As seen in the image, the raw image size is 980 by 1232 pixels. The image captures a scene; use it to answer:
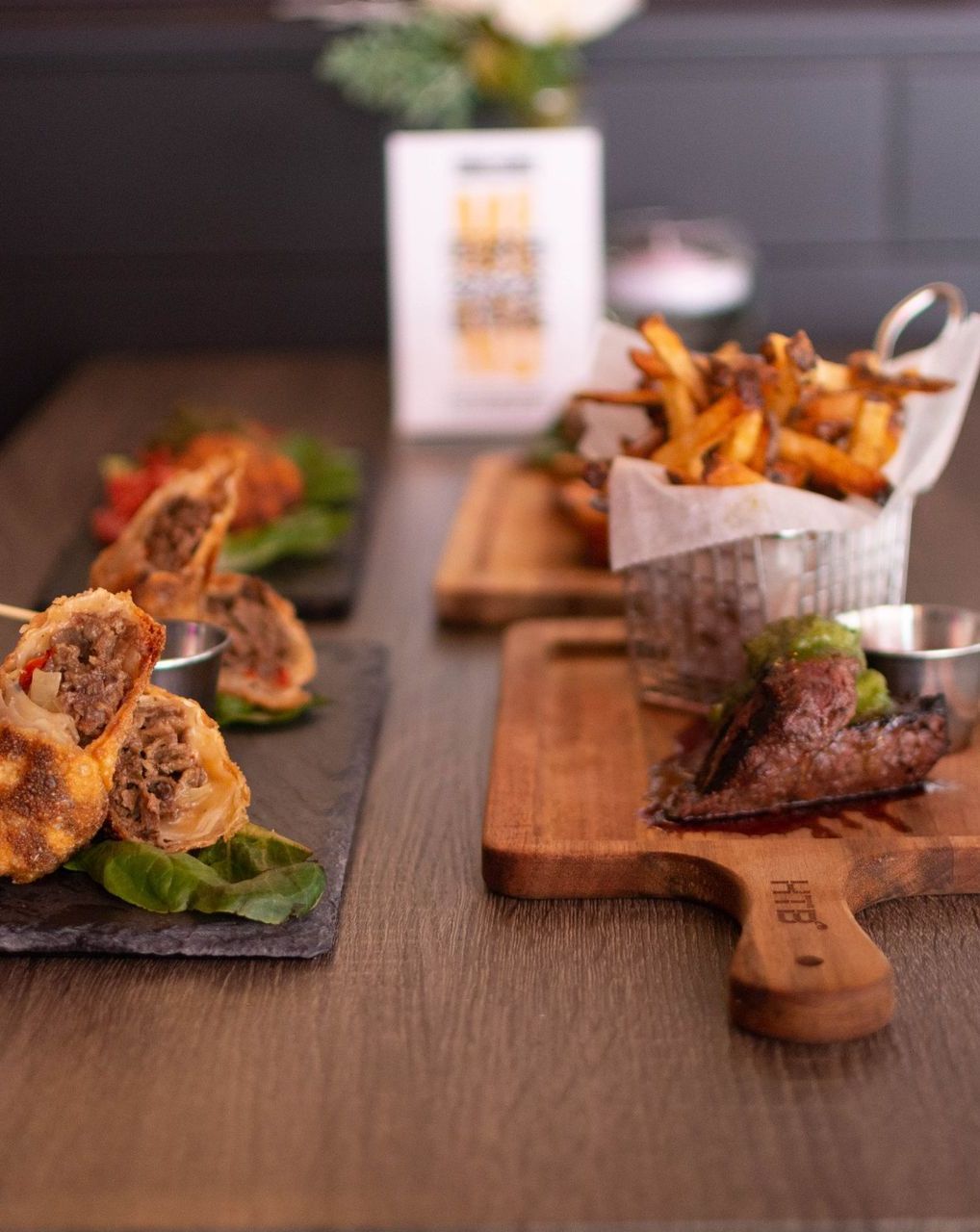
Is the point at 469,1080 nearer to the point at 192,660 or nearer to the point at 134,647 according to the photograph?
the point at 134,647

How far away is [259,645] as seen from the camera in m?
1.67

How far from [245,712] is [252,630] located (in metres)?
0.09

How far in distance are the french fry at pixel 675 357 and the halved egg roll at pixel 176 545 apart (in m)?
0.44

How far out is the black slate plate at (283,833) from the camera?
4.01ft

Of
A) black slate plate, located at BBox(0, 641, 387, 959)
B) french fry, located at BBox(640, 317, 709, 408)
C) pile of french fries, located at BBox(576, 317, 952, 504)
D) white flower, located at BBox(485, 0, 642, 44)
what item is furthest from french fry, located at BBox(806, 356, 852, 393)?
white flower, located at BBox(485, 0, 642, 44)

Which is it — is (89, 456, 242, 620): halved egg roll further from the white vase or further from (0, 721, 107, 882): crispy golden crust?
the white vase

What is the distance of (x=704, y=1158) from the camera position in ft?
3.22

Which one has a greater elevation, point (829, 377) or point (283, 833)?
point (829, 377)

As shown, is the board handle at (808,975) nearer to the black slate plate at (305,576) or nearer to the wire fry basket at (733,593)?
the wire fry basket at (733,593)

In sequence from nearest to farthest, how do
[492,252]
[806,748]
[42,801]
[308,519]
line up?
[42,801] → [806,748] → [308,519] → [492,252]

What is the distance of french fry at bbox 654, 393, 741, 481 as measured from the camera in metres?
1.58

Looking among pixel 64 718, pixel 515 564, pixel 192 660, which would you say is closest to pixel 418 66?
pixel 515 564

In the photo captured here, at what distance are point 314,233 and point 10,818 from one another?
3.17m

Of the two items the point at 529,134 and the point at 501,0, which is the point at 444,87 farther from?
the point at 529,134
